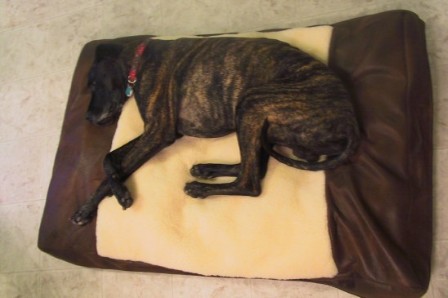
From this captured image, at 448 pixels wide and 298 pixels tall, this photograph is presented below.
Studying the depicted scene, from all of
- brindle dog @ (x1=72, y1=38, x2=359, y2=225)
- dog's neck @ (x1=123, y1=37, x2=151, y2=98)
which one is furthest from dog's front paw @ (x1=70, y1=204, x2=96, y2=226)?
dog's neck @ (x1=123, y1=37, x2=151, y2=98)

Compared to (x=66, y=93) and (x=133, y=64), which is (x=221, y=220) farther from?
(x=66, y=93)

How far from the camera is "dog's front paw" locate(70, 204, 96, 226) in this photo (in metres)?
1.55

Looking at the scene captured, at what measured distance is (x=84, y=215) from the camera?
61.2 inches

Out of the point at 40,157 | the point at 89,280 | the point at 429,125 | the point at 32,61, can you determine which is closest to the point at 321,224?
the point at 429,125

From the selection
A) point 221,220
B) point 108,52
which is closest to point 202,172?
point 221,220

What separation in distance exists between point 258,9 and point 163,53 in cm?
67

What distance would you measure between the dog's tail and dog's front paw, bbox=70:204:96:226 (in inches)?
29.8

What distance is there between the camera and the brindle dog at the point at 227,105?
124 centimetres

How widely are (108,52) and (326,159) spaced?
992mm

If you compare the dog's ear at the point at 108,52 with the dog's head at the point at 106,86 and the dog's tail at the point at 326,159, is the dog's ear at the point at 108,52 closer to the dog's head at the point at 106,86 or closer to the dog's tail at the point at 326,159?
the dog's head at the point at 106,86

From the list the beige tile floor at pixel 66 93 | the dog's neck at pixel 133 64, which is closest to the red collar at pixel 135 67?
the dog's neck at pixel 133 64

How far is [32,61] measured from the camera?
2.30 metres

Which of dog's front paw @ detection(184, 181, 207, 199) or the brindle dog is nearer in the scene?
the brindle dog

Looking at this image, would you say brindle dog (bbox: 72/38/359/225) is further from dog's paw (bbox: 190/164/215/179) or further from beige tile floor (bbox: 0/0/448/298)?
beige tile floor (bbox: 0/0/448/298)
